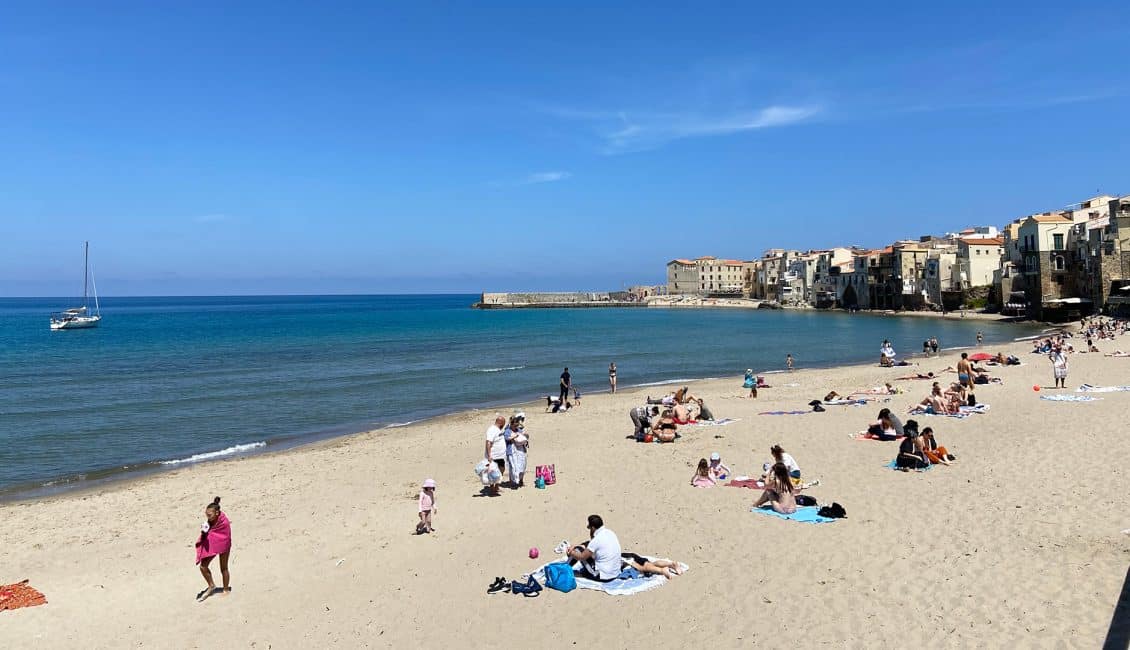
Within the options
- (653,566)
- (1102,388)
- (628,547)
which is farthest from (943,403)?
(653,566)

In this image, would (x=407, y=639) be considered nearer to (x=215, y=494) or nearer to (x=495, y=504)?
(x=495, y=504)

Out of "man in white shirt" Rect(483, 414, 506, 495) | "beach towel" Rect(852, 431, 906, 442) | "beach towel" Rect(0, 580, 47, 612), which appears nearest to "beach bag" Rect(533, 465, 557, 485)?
"man in white shirt" Rect(483, 414, 506, 495)

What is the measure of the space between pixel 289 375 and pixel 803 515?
106ft

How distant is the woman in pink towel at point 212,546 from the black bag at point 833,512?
7975 millimetres

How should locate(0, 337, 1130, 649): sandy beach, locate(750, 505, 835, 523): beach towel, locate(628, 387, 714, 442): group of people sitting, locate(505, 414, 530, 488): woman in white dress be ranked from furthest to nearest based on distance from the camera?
locate(628, 387, 714, 442): group of people sitting, locate(505, 414, 530, 488): woman in white dress, locate(750, 505, 835, 523): beach towel, locate(0, 337, 1130, 649): sandy beach

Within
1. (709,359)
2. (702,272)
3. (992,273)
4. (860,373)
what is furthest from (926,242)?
(860,373)

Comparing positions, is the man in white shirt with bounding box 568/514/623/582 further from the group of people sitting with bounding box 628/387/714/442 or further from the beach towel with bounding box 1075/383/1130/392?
the beach towel with bounding box 1075/383/1130/392

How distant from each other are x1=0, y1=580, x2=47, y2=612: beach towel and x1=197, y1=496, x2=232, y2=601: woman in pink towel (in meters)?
2.00

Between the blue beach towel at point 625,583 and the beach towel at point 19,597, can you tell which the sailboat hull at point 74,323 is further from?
the blue beach towel at point 625,583

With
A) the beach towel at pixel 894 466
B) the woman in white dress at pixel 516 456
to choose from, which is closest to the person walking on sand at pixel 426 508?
the woman in white dress at pixel 516 456

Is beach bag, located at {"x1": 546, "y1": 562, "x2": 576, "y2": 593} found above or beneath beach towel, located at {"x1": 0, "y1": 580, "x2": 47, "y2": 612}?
above

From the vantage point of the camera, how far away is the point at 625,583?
8156 millimetres

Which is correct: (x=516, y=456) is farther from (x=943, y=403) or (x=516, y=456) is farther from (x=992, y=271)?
(x=992, y=271)

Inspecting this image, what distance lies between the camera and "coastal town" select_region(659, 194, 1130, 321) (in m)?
61.9
